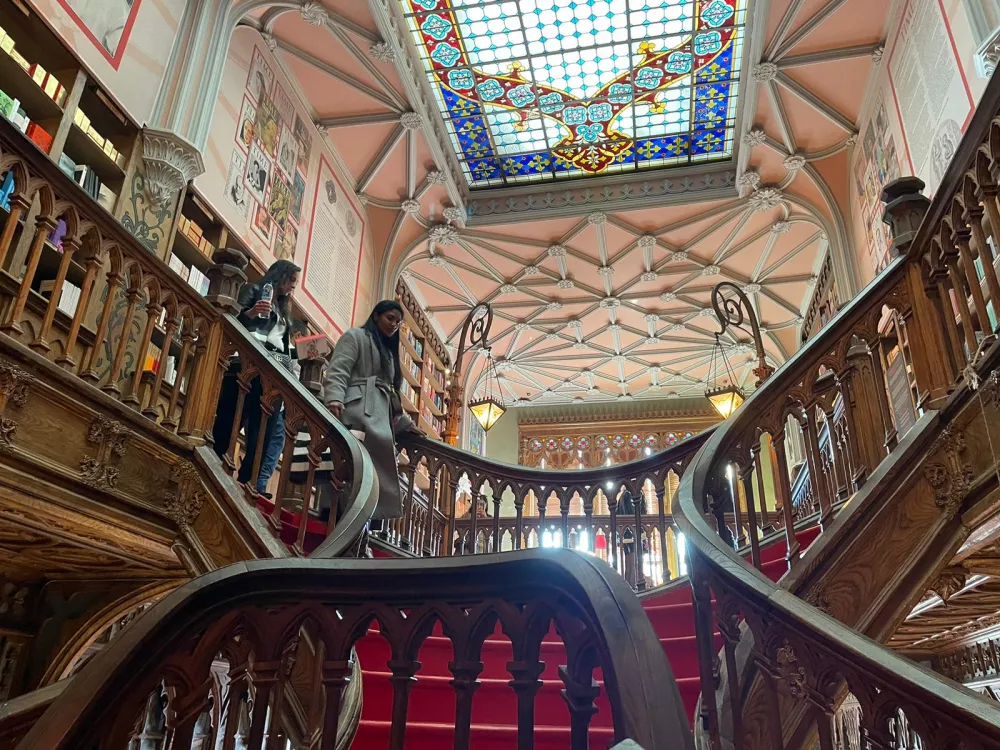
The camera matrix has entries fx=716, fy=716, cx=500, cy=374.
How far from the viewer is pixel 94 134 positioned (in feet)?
14.9

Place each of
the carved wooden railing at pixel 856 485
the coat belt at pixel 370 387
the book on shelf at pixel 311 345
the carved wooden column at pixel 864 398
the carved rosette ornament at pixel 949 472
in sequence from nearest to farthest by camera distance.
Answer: the carved wooden railing at pixel 856 485
the carved rosette ornament at pixel 949 472
the carved wooden column at pixel 864 398
the coat belt at pixel 370 387
the book on shelf at pixel 311 345

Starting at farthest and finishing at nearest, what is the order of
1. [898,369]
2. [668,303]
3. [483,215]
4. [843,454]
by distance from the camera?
[668,303]
[483,215]
[898,369]
[843,454]

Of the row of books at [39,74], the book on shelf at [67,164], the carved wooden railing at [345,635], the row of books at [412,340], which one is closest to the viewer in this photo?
the carved wooden railing at [345,635]

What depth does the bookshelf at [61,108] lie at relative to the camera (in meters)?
3.93

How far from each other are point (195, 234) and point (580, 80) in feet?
14.3

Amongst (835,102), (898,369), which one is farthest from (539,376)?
(898,369)

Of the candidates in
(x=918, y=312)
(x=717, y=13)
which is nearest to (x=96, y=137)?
(x=918, y=312)

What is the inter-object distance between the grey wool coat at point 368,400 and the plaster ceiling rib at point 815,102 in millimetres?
5478

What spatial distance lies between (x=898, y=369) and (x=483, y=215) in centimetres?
535

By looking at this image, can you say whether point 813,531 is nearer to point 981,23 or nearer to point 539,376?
point 981,23

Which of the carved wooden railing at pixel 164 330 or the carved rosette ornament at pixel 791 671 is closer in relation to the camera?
the carved rosette ornament at pixel 791 671

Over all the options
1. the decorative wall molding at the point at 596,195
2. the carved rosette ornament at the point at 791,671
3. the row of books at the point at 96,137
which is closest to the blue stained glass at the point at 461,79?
the decorative wall molding at the point at 596,195

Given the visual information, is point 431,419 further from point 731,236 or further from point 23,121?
point 23,121

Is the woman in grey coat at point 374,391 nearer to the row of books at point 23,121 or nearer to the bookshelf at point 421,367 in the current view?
the row of books at point 23,121
